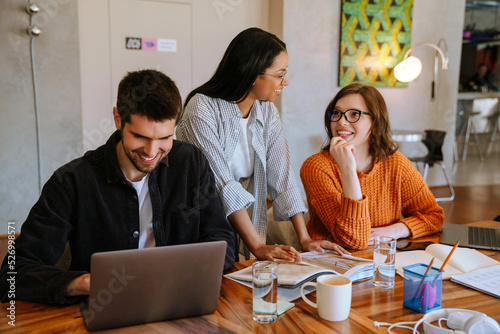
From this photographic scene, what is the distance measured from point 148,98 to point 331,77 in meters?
4.33

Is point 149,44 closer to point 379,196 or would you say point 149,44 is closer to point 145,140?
point 379,196

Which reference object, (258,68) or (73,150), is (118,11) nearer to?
(73,150)

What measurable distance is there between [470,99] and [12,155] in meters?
7.81

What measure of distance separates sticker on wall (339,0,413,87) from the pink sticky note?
209cm

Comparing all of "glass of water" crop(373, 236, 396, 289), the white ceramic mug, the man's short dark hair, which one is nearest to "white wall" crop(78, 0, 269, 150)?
the man's short dark hair

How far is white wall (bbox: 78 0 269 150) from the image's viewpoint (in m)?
4.61

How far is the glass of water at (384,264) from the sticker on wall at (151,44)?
396 centimetres

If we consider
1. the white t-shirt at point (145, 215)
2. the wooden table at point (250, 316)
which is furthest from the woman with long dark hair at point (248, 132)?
the wooden table at point (250, 316)

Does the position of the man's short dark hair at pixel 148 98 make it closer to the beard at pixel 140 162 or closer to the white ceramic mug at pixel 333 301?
the beard at pixel 140 162

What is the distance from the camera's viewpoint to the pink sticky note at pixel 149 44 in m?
4.82

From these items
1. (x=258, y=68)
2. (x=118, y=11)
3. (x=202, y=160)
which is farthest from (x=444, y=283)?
(x=118, y=11)

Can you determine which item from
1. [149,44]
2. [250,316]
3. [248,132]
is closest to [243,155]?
[248,132]

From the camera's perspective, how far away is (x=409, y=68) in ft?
16.8

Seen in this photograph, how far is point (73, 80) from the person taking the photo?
4.36 meters
